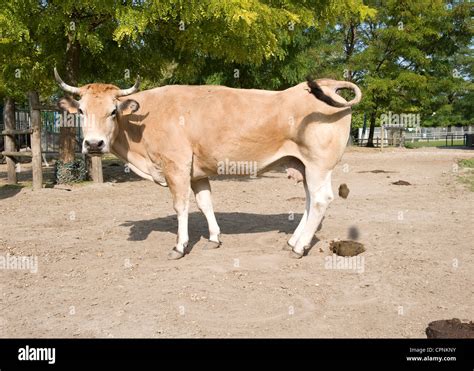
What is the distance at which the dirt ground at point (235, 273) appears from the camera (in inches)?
181

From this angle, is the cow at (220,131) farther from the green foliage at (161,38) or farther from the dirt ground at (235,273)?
the green foliage at (161,38)

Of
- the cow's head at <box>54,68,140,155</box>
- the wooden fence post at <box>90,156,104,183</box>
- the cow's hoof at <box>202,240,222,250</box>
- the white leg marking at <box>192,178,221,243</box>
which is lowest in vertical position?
the cow's hoof at <box>202,240,222,250</box>

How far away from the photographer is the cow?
6535 millimetres

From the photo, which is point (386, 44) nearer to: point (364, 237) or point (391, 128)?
point (391, 128)

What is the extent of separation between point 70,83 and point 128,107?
7824 mm

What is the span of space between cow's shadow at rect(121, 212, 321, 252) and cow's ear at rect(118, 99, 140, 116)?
204cm

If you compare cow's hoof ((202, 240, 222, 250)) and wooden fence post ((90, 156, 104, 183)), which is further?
wooden fence post ((90, 156, 104, 183))

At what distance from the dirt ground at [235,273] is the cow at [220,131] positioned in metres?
0.72

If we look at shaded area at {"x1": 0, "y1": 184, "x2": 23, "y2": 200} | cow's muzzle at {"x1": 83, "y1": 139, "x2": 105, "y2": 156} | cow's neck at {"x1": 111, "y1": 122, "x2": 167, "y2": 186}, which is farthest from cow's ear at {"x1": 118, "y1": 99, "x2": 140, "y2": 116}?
shaded area at {"x1": 0, "y1": 184, "x2": 23, "y2": 200}

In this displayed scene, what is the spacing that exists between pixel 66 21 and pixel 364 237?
8995 millimetres

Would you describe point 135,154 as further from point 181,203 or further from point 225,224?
point 225,224

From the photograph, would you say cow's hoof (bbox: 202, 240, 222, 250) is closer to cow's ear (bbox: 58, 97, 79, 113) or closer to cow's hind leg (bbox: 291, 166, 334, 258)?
cow's hind leg (bbox: 291, 166, 334, 258)

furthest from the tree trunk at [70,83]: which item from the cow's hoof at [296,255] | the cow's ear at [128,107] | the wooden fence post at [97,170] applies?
the cow's hoof at [296,255]

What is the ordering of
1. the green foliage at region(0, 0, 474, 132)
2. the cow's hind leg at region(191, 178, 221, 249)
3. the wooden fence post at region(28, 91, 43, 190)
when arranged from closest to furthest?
the cow's hind leg at region(191, 178, 221, 249), the green foliage at region(0, 0, 474, 132), the wooden fence post at region(28, 91, 43, 190)
